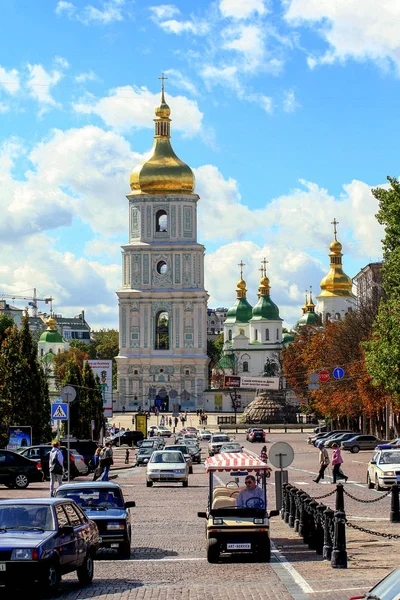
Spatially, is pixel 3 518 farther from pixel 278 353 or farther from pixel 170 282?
pixel 278 353

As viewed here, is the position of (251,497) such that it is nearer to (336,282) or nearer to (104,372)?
(104,372)

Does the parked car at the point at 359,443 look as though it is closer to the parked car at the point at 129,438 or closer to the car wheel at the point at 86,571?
the parked car at the point at 129,438

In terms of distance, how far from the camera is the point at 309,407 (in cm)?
10025

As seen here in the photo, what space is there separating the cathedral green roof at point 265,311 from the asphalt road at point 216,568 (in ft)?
460

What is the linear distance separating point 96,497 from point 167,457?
19890 millimetres

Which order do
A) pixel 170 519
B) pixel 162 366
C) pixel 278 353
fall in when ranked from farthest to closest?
1. pixel 278 353
2. pixel 162 366
3. pixel 170 519

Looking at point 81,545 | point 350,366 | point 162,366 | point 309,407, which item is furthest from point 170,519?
point 162,366

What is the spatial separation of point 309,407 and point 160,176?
46.7 metres

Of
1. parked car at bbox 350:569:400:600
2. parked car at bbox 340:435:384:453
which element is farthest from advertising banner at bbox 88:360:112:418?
parked car at bbox 350:569:400:600

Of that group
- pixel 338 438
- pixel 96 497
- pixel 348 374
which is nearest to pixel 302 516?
pixel 96 497

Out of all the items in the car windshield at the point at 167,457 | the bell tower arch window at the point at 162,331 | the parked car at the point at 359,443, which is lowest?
the car windshield at the point at 167,457

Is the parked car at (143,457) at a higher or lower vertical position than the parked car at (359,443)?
lower

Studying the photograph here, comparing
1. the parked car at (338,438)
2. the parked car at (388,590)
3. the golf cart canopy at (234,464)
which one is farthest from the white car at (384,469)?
the parked car at (338,438)

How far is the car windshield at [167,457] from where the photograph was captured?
3947cm
